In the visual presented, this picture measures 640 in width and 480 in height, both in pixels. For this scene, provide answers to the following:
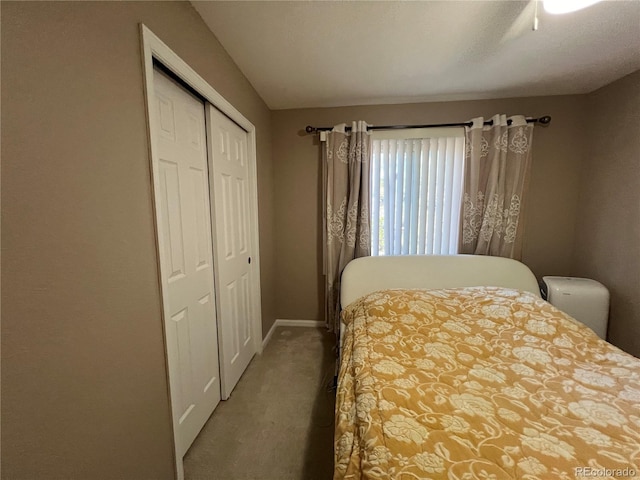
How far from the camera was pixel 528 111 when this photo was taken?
2.33 metres

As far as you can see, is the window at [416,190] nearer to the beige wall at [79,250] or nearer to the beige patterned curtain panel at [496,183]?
the beige patterned curtain panel at [496,183]

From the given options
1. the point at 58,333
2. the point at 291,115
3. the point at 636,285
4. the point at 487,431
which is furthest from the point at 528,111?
the point at 58,333

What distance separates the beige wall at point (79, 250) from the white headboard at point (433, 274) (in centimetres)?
154

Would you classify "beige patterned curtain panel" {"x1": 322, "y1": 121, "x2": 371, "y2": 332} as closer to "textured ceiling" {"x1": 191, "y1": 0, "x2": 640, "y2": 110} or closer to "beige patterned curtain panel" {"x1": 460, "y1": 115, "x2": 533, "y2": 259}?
"textured ceiling" {"x1": 191, "y1": 0, "x2": 640, "y2": 110}

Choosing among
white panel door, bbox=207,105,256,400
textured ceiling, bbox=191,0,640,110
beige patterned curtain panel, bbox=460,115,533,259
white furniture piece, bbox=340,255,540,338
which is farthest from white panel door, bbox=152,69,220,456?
beige patterned curtain panel, bbox=460,115,533,259

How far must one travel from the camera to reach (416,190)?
8.20 ft

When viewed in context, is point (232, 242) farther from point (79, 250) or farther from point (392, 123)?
point (392, 123)

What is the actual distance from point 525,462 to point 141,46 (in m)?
1.90

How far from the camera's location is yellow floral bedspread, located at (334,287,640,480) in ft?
2.47

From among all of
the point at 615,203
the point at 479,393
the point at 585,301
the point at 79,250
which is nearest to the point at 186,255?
the point at 79,250

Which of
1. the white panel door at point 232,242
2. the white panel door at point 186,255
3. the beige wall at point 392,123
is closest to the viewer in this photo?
the white panel door at point 186,255

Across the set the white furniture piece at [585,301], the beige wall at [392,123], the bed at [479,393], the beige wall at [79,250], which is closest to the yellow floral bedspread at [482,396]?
the bed at [479,393]

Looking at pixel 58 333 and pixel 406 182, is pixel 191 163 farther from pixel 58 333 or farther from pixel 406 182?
pixel 406 182

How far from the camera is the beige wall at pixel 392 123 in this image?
233 cm
